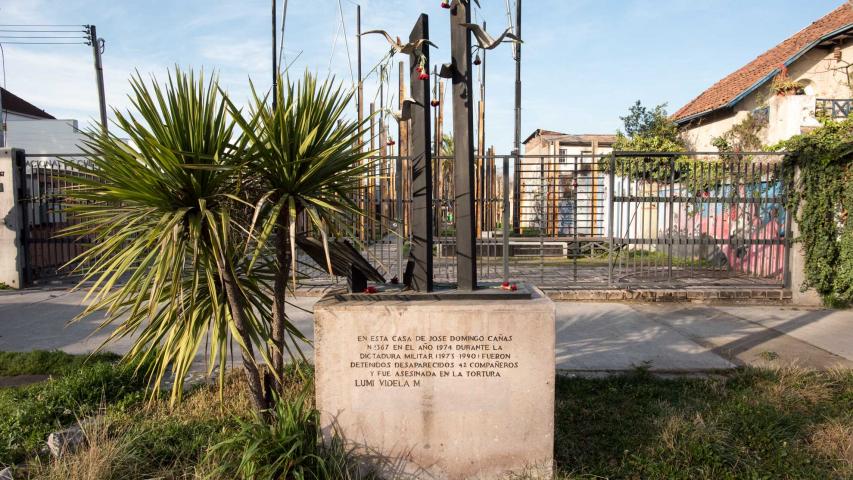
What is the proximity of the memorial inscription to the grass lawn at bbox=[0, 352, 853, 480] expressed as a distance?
30.1 inches

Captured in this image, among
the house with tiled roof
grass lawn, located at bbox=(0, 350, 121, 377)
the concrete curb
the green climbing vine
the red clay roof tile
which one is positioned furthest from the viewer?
the red clay roof tile

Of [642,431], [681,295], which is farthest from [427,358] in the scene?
[681,295]

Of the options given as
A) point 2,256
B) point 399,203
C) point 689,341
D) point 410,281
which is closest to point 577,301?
point 689,341

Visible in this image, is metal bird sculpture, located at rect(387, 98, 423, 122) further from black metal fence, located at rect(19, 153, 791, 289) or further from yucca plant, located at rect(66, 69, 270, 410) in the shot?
black metal fence, located at rect(19, 153, 791, 289)

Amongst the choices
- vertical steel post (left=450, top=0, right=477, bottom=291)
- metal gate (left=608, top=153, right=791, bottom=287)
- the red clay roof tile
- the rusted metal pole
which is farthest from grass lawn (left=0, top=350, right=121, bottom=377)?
the red clay roof tile

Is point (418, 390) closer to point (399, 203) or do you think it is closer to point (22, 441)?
point (22, 441)

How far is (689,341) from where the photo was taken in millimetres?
6703

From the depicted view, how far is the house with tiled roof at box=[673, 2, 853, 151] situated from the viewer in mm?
12156

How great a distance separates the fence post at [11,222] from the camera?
33.8 feet

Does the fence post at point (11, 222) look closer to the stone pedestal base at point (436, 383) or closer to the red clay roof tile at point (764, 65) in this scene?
the stone pedestal base at point (436, 383)

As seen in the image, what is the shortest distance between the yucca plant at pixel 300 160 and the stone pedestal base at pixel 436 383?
487 mm

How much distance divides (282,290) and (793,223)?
913cm

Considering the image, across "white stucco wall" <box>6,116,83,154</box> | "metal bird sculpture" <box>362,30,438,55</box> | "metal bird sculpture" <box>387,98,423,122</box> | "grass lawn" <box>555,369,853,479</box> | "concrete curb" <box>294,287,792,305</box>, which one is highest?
"white stucco wall" <box>6,116,83,154</box>

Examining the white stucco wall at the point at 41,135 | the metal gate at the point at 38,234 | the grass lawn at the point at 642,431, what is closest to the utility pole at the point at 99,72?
the metal gate at the point at 38,234
